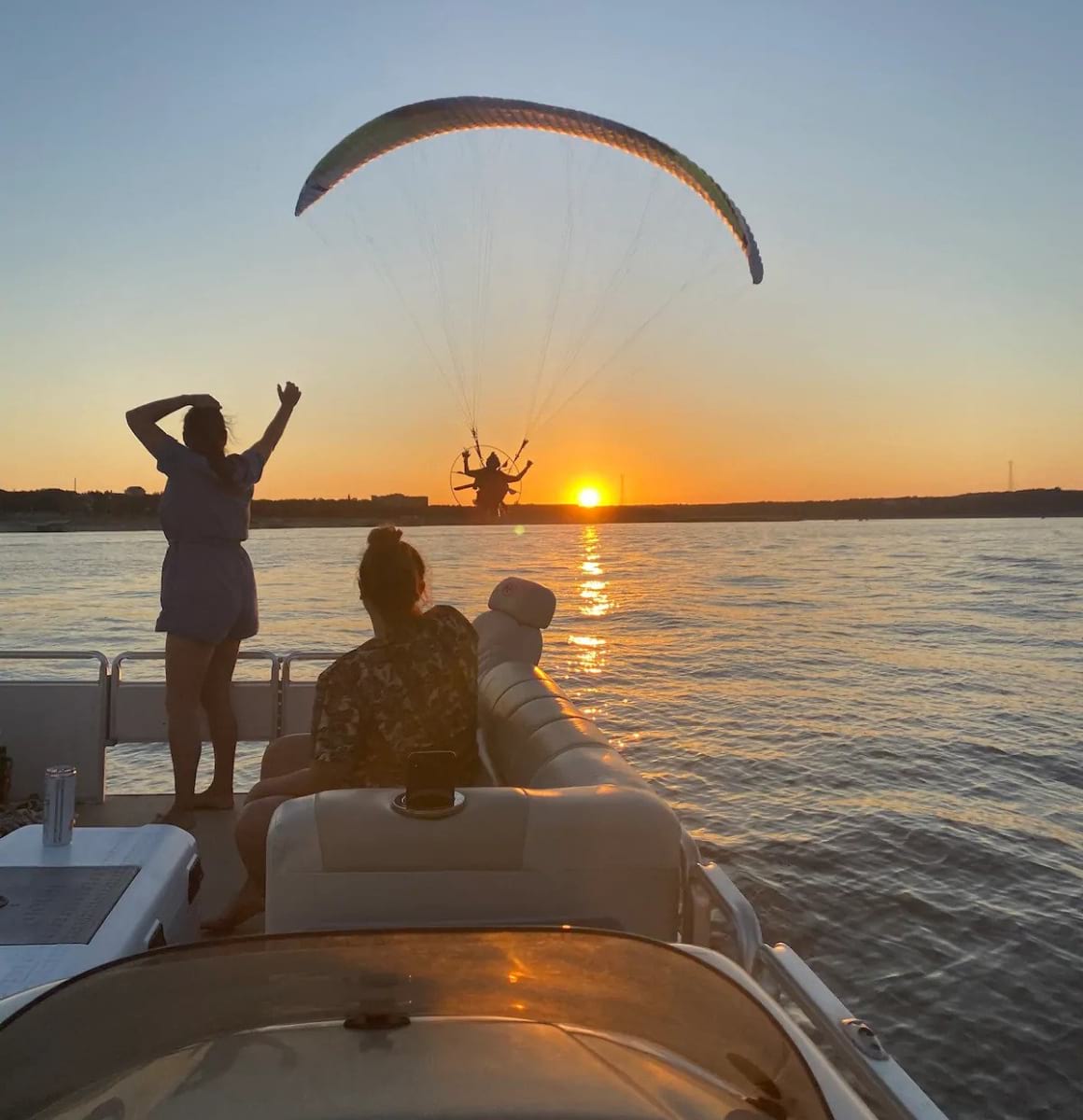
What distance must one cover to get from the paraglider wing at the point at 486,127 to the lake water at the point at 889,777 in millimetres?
4876

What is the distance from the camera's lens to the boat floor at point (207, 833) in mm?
4105

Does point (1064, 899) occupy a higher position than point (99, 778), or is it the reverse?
point (99, 778)

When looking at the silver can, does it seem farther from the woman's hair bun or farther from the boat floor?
the woman's hair bun

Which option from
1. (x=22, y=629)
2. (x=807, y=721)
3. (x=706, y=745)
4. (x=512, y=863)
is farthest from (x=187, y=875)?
(x=22, y=629)

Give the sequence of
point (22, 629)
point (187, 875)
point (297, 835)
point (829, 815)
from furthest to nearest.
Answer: point (22, 629), point (829, 815), point (187, 875), point (297, 835)

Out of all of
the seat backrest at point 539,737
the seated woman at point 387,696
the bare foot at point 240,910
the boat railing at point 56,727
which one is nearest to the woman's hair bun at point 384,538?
the seated woman at point 387,696

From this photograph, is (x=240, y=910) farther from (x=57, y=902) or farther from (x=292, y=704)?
(x=292, y=704)

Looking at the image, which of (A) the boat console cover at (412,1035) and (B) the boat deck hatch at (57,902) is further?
(B) the boat deck hatch at (57,902)

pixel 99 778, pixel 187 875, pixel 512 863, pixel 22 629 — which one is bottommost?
pixel 22 629

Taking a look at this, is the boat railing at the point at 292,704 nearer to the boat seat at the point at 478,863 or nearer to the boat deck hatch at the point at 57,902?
Result: the boat deck hatch at the point at 57,902

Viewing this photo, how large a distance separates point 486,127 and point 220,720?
572 cm

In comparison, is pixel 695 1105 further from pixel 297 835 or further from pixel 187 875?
pixel 187 875

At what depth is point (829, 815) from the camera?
7.91m

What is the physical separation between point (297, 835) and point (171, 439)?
9.58 ft
